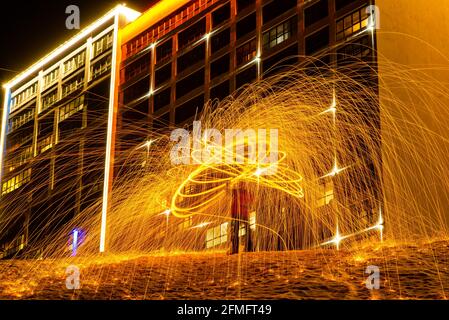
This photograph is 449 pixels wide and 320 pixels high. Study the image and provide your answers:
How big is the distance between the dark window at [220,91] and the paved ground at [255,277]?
28.4 meters

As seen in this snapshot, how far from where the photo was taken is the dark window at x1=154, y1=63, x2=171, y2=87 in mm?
56500

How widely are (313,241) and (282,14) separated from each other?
14.4 metres

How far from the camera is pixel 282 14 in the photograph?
47562 mm

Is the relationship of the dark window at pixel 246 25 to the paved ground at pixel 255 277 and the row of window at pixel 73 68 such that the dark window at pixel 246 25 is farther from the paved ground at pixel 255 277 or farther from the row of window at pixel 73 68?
the paved ground at pixel 255 277

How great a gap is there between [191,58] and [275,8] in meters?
8.67

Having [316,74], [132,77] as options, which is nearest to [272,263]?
[316,74]

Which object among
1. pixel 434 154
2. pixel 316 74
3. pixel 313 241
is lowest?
pixel 313 241

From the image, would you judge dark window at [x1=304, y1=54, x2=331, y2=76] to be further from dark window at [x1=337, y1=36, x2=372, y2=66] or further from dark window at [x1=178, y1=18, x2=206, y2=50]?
dark window at [x1=178, y1=18, x2=206, y2=50]

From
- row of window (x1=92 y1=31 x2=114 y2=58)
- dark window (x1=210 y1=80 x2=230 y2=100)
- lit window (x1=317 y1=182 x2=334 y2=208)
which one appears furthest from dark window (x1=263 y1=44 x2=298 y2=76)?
row of window (x1=92 y1=31 x2=114 y2=58)

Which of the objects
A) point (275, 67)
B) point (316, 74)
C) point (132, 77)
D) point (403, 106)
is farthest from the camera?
point (132, 77)

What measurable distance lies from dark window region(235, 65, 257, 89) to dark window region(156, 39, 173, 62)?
896 cm

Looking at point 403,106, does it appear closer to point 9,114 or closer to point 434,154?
point 434,154

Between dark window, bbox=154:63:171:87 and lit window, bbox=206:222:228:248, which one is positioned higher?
dark window, bbox=154:63:171:87

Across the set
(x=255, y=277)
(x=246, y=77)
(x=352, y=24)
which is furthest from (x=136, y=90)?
(x=255, y=277)
